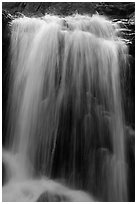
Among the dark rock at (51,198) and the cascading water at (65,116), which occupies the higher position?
the cascading water at (65,116)

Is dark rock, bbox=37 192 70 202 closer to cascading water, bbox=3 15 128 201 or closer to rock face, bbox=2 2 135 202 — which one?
rock face, bbox=2 2 135 202

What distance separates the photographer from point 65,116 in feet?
18.6

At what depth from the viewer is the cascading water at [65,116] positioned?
5.28m

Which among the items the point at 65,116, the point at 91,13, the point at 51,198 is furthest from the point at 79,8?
the point at 51,198

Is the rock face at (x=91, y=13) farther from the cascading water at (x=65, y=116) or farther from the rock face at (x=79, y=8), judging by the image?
the cascading water at (x=65, y=116)

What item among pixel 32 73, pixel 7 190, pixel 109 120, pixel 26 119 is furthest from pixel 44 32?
pixel 7 190

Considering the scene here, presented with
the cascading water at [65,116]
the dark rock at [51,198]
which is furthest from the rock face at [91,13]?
the cascading water at [65,116]

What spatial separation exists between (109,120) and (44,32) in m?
3.01

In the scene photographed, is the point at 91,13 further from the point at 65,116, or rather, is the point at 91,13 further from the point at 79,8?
the point at 65,116

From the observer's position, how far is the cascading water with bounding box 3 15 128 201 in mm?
5277

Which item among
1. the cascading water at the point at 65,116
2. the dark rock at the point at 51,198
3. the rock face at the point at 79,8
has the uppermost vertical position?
the rock face at the point at 79,8

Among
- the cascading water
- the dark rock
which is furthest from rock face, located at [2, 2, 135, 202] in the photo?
the cascading water

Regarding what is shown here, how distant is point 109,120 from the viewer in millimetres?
5723

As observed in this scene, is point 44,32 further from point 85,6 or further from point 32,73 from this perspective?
point 85,6
